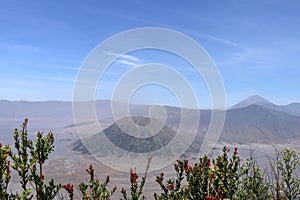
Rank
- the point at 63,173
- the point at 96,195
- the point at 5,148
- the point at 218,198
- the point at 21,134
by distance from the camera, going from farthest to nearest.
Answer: the point at 63,173, the point at 96,195, the point at 21,134, the point at 5,148, the point at 218,198

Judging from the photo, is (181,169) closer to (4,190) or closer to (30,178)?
(30,178)

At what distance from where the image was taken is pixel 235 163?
4.74m

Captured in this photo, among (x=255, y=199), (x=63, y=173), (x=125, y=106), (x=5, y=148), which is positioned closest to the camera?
(x=5, y=148)

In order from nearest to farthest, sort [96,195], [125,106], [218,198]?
[218,198], [96,195], [125,106]

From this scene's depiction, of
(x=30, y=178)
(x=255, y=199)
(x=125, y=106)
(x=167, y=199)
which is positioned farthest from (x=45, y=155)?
(x=125, y=106)

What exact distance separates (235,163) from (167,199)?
144 centimetres

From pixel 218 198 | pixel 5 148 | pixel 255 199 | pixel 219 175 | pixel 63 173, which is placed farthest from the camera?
pixel 63 173

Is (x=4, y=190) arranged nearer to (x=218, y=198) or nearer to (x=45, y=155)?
(x=45, y=155)

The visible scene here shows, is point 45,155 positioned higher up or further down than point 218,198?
higher up

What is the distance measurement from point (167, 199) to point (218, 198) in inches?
63.4

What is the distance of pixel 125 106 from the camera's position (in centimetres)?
1655

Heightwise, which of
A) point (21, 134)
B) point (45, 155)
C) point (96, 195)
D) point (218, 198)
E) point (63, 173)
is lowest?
point (63, 173)

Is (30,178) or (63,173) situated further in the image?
(63,173)

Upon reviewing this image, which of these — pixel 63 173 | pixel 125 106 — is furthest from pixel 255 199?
pixel 63 173
